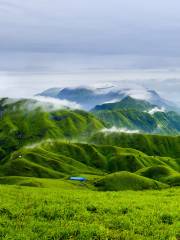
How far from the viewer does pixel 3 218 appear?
1102 inches

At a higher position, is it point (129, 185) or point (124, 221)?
point (124, 221)

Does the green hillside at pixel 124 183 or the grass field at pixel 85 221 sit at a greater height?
the grass field at pixel 85 221

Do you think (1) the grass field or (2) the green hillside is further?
(2) the green hillside

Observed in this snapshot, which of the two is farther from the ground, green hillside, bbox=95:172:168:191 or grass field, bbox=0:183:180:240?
grass field, bbox=0:183:180:240

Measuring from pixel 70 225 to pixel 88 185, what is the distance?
166 meters

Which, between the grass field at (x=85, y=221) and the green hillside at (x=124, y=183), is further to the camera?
the green hillside at (x=124, y=183)

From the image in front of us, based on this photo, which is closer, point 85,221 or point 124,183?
point 85,221

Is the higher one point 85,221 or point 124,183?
point 85,221

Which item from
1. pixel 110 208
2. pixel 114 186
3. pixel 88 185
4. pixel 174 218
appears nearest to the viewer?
pixel 174 218

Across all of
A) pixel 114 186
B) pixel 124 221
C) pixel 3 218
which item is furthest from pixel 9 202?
pixel 114 186

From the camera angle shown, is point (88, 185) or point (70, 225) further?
point (88, 185)

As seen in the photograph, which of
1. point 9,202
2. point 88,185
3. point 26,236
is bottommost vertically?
point 88,185

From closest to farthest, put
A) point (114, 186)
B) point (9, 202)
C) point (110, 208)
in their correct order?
point (110, 208) < point (9, 202) < point (114, 186)

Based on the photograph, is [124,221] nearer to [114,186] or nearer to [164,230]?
[164,230]
